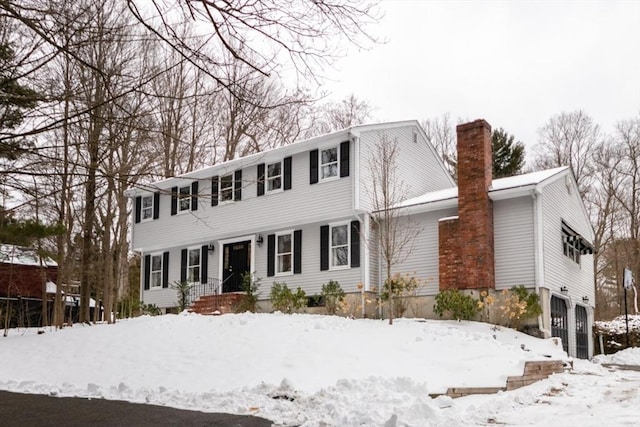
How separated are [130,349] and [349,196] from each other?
7.99 metres

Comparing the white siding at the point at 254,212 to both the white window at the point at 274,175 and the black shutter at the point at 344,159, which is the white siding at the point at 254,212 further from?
the white window at the point at 274,175

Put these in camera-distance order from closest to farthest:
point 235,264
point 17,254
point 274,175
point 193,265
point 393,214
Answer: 1. point 17,254
2. point 393,214
3. point 274,175
4. point 235,264
5. point 193,265

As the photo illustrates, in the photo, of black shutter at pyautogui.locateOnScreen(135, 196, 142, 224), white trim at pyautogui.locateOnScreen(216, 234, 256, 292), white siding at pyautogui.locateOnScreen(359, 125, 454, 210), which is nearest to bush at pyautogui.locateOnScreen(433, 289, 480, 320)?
white siding at pyautogui.locateOnScreen(359, 125, 454, 210)

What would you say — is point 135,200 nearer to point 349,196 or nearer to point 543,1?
point 349,196

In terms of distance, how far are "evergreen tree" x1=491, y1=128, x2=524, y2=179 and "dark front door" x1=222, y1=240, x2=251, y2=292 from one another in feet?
56.4

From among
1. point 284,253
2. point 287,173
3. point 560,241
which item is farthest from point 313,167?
point 560,241

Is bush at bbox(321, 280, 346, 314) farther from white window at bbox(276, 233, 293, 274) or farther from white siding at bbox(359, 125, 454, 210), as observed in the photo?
white siding at bbox(359, 125, 454, 210)

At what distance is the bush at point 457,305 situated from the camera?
52.2 ft

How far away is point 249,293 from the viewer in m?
20.5

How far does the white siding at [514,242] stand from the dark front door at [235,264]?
8863 mm

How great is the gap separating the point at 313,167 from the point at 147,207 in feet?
30.0

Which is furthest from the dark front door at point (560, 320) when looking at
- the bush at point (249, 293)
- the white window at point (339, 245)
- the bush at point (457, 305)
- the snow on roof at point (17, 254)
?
the snow on roof at point (17, 254)

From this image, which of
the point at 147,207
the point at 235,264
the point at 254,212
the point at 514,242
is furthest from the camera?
the point at 147,207

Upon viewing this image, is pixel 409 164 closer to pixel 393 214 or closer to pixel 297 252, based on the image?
pixel 393 214
